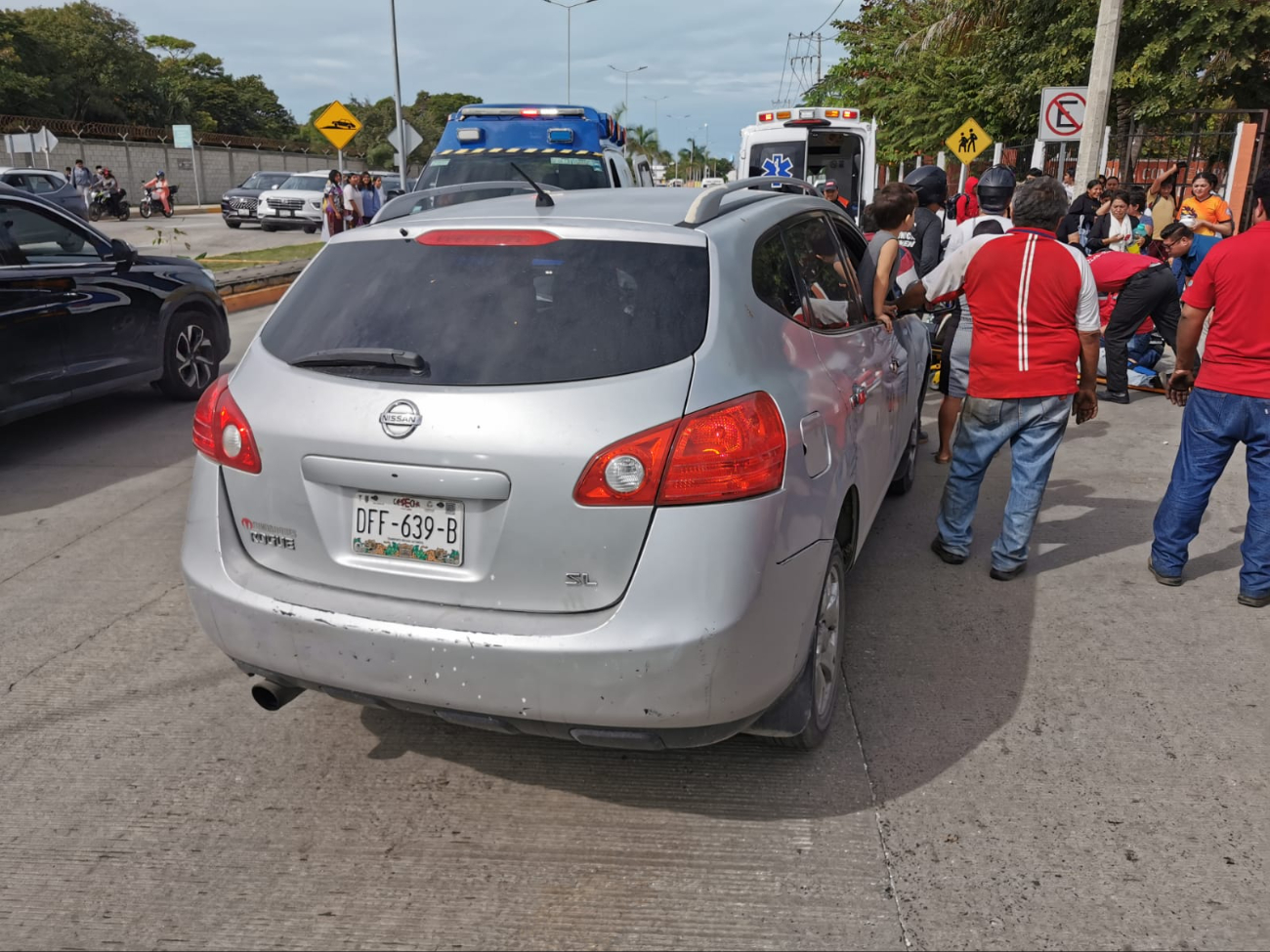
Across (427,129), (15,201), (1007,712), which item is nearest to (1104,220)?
(1007,712)

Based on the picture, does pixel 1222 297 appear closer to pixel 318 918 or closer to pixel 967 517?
pixel 967 517

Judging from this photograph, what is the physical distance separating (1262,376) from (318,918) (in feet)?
→ 13.5

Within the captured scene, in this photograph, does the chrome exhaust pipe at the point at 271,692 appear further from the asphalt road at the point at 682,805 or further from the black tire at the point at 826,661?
the black tire at the point at 826,661

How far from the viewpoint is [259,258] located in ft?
62.5

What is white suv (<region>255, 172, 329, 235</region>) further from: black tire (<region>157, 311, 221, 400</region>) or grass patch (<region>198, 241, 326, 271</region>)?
black tire (<region>157, 311, 221, 400</region>)

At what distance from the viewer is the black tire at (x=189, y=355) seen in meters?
8.02

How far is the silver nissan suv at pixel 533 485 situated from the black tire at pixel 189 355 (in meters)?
5.51

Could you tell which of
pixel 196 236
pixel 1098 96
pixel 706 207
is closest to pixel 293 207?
pixel 196 236

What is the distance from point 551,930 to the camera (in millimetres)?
2541

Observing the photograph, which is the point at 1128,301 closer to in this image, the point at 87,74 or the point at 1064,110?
the point at 1064,110

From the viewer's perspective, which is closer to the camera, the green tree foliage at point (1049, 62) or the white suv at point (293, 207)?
the green tree foliage at point (1049, 62)

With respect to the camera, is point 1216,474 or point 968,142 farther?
point 968,142

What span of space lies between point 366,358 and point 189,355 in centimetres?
621

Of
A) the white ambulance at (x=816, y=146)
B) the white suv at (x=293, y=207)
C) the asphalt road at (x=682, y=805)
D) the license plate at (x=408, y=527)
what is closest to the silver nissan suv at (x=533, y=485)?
the license plate at (x=408, y=527)
